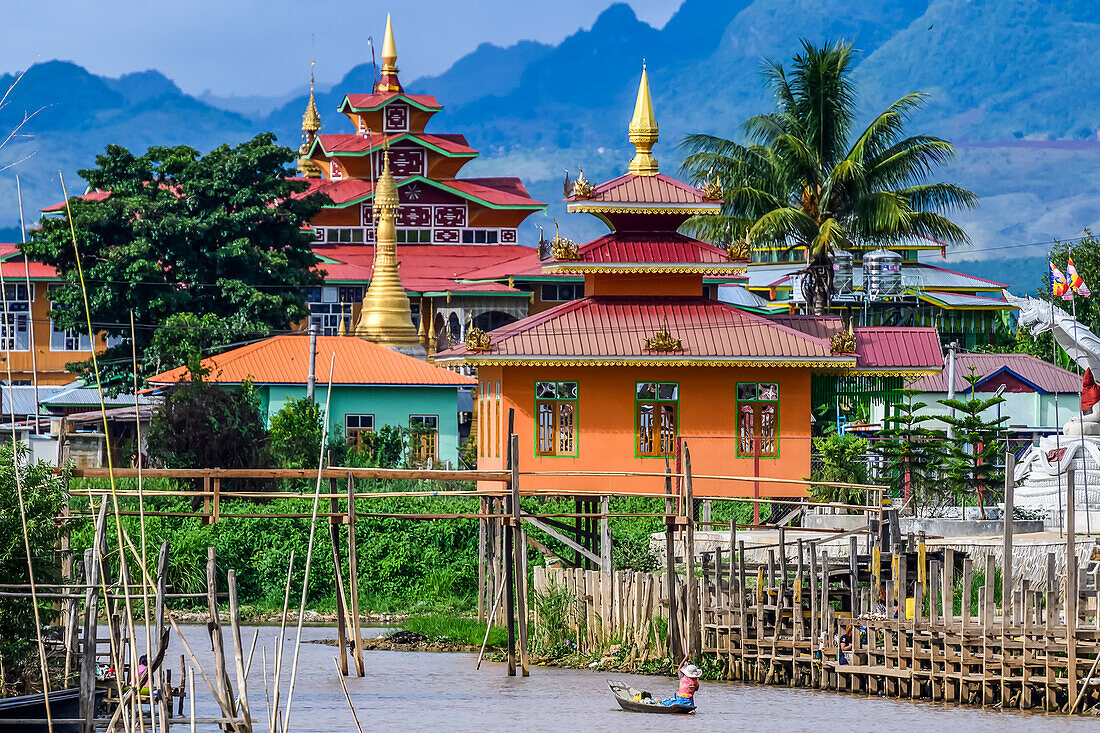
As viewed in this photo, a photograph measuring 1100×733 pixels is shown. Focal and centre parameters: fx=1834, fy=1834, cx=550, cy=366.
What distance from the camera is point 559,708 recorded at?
22625 mm

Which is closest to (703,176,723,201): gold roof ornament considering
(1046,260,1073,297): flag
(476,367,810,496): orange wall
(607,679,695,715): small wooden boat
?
(476,367,810,496): orange wall

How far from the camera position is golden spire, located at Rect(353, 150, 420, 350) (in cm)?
5706

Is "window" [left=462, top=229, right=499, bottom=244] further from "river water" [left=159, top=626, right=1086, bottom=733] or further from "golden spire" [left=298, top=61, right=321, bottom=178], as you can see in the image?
"river water" [left=159, top=626, right=1086, bottom=733]

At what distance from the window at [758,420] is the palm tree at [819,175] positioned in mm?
8307

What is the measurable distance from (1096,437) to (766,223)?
12.4 m

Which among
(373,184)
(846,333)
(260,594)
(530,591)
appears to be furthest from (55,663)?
(373,184)

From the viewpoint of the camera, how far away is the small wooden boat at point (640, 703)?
851 inches

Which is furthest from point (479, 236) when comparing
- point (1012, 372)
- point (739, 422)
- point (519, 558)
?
point (519, 558)

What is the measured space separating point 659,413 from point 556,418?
192 centimetres

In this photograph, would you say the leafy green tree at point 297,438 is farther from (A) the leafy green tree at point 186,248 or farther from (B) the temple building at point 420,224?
(B) the temple building at point 420,224

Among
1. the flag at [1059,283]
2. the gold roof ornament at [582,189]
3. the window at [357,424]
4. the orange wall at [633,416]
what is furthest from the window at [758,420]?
the window at [357,424]

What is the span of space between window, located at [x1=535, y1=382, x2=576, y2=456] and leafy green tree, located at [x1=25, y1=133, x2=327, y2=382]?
16.1 m

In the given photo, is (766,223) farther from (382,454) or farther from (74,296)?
(74,296)

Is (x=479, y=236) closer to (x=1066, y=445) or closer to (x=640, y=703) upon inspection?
(x=1066, y=445)
